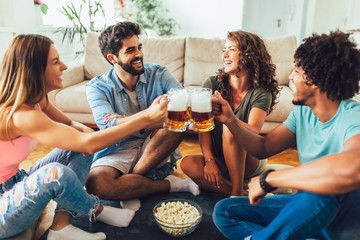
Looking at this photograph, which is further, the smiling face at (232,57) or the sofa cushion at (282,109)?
the sofa cushion at (282,109)

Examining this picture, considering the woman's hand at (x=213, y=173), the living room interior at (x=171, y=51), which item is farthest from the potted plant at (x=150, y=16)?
the woman's hand at (x=213, y=173)

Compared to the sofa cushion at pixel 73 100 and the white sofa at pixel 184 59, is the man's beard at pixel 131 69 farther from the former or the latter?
the white sofa at pixel 184 59

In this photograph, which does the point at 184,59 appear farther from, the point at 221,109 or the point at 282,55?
the point at 221,109

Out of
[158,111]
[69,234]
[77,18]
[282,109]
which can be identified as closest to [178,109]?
[158,111]

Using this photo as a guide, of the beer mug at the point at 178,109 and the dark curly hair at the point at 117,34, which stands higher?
the dark curly hair at the point at 117,34

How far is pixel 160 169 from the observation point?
80.0 inches

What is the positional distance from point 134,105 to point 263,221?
1.10 meters

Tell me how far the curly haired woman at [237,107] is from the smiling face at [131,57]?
453 mm

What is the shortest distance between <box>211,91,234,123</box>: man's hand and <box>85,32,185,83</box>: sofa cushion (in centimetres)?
202

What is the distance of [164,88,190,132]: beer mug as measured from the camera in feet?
4.25

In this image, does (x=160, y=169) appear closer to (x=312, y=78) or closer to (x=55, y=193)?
(x=55, y=193)

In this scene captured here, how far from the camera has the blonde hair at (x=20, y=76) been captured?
119 cm

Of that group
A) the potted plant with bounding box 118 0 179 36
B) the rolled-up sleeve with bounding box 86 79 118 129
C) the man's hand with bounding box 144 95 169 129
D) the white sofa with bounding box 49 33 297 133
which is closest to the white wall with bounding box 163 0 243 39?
the potted plant with bounding box 118 0 179 36

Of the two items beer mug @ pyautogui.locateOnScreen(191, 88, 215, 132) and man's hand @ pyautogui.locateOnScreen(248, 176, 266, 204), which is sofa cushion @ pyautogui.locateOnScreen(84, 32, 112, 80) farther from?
man's hand @ pyautogui.locateOnScreen(248, 176, 266, 204)
